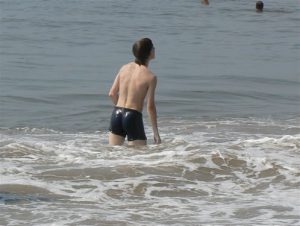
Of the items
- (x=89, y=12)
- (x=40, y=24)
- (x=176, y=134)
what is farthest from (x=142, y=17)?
(x=176, y=134)

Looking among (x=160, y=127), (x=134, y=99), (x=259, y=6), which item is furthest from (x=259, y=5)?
(x=134, y=99)

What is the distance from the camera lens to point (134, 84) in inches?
376

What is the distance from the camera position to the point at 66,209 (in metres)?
7.73

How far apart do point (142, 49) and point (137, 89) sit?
0.47 meters

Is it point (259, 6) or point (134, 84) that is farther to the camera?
point (259, 6)

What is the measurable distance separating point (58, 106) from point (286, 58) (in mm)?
8870

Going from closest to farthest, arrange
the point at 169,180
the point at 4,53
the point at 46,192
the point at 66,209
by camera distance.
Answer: the point at 66,209 → the point at 46,192 → the point at 169,180 → the point at 4,53

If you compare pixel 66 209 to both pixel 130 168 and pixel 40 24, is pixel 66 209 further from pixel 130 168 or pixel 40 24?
pixel 40 24

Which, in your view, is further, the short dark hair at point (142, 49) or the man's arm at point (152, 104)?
the man's arm at point (152, 104)

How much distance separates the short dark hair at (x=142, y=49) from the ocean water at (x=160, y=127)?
1.01 m

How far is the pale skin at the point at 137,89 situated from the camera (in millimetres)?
9508

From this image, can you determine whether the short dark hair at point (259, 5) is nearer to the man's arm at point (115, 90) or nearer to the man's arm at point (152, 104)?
the man's arm at point (115, 90)

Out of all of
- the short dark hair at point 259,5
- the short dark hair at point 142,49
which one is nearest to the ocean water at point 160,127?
the short dark hair at point 142,49

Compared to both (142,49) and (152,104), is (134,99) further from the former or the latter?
(142,49)
